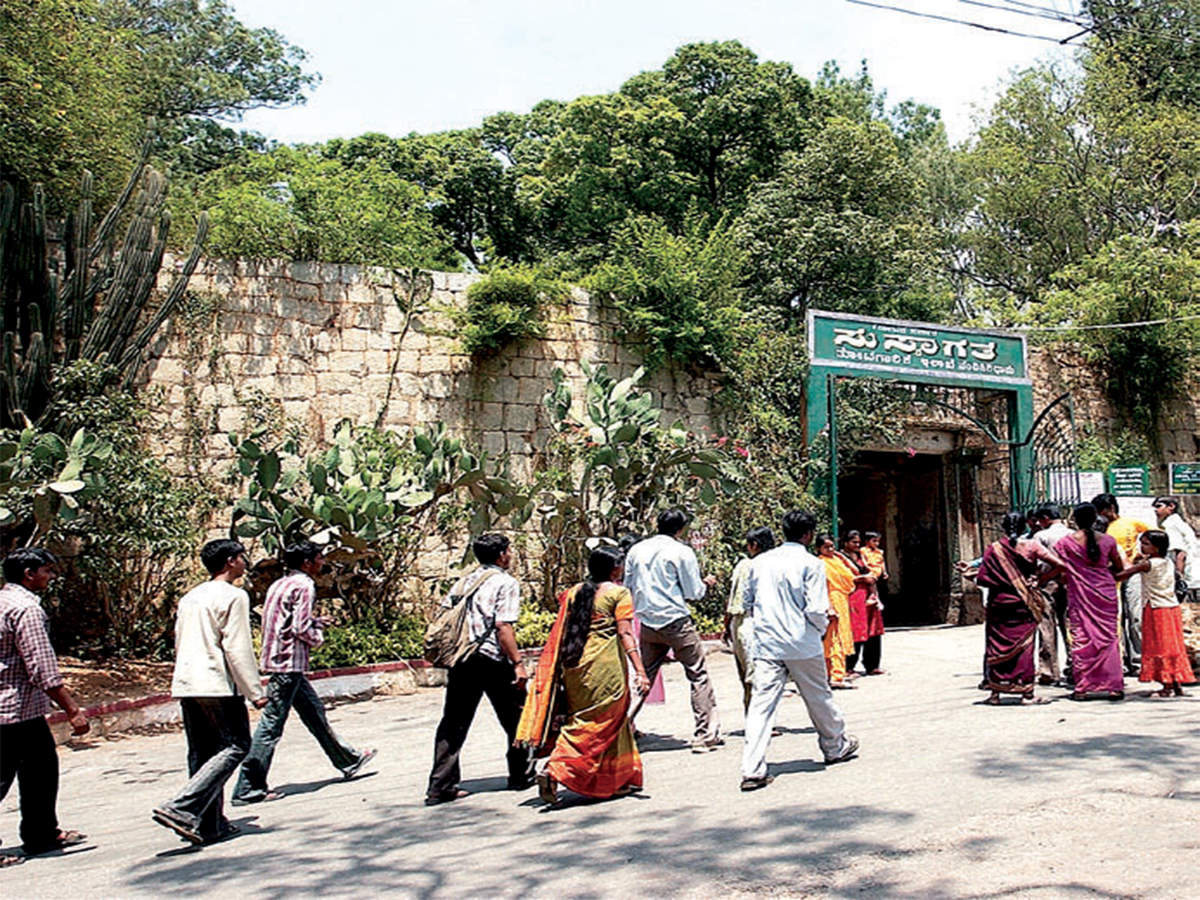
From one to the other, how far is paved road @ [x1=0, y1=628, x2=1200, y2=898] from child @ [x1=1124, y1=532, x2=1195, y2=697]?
32cm

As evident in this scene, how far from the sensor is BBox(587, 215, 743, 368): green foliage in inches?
545

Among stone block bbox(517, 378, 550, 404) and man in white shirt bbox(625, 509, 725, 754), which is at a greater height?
stone block bbox(517, 378, 550, 404)

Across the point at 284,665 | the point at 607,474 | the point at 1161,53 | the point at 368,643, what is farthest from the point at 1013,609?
the point at 1161,53

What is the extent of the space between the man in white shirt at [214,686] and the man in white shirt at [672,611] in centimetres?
242

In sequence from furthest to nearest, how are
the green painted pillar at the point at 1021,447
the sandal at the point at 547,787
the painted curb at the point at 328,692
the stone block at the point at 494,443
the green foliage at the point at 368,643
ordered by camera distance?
the green painted pillar at the point at 1021,447 → the stone block at the point at 494,443 → the green foliage at the point at 368,643 → the painted curb at the point at 328,692 → the sandal at the point at 547,787

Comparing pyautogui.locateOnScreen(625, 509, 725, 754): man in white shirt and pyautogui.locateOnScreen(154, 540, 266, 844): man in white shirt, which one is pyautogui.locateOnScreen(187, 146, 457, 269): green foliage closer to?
pyautogui.locateOnScreen(625, 509, 725, 754): man in white shirt

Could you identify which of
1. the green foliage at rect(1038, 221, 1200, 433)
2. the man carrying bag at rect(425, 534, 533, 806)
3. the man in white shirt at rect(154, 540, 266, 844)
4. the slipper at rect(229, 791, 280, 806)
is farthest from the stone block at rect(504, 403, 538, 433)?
the green foliage at rect(1038, 221, 1200, 433)

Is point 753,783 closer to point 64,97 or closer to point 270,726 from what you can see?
point 270,726

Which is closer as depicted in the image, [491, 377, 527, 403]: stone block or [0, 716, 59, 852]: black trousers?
[0, 716, 59, 852]: black trousers

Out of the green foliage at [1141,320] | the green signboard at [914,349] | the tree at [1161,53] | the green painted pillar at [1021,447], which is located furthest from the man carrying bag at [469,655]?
the tree at [1161,53]

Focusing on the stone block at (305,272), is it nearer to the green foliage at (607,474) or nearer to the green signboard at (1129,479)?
the green foliage at (607,474)

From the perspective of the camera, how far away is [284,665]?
6285 millimetres

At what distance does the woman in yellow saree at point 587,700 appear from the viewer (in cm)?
554

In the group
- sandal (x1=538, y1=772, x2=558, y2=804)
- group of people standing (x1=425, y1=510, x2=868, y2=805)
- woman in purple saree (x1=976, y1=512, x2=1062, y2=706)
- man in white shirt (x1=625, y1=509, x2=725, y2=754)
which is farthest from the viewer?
woman in purple saree (x1=976, y1=512, x2=1062, y2=706)
